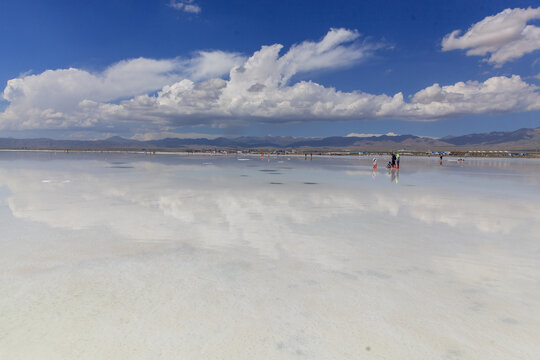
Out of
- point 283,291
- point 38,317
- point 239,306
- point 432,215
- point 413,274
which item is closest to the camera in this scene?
point 38,317

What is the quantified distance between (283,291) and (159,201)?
10.3 m

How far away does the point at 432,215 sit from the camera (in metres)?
12.2

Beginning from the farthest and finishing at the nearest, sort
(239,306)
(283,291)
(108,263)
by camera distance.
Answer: (108,263) < (283,291) < (239,306)

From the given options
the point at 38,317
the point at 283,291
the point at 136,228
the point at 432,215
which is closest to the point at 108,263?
the point at 38,317

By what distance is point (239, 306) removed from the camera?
5176 mm

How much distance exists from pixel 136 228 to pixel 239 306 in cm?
594

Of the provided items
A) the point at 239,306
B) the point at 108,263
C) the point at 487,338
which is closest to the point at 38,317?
the point at 108,263

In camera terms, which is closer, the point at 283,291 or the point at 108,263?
the point at 283,291

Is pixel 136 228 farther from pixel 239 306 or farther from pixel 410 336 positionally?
pixel 410 336

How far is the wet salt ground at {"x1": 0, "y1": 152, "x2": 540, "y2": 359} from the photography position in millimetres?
4211

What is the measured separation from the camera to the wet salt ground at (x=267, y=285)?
13.8 feet

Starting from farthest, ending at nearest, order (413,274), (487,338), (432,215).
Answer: (432,215), (413,274), (487,338)

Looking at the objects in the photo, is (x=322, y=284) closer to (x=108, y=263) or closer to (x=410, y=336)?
(x=410, y=336)

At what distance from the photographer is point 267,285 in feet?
19.6
